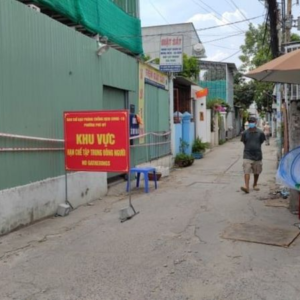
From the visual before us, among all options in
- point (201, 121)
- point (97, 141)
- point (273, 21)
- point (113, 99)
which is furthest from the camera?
point (201, 121)

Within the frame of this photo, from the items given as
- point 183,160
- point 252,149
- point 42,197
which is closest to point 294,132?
point 252,149

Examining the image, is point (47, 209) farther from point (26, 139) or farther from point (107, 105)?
point (107, 105)

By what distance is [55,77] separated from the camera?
7.85 metres

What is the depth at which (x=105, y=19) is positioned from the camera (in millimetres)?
10773

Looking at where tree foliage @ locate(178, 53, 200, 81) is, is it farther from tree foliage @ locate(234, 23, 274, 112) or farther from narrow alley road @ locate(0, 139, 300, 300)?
narrow alley road @ locate(0, 139, 300, 300)

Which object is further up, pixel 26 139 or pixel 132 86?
pixel 132 86

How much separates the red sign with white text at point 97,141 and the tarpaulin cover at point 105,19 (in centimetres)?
250

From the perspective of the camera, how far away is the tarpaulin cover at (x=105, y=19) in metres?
8.95

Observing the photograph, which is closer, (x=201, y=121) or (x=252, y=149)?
(x=252, y=149)

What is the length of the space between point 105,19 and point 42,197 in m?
5.39

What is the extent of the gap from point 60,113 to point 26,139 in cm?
128

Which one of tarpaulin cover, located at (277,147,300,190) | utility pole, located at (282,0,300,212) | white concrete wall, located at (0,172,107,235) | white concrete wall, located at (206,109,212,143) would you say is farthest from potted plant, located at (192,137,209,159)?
Answer: tarpaulin cover, located at (277,147,300,190)

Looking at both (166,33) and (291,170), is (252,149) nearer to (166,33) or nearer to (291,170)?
(291,170)

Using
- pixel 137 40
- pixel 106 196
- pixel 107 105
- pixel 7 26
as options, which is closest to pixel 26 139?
pixel 7 26
